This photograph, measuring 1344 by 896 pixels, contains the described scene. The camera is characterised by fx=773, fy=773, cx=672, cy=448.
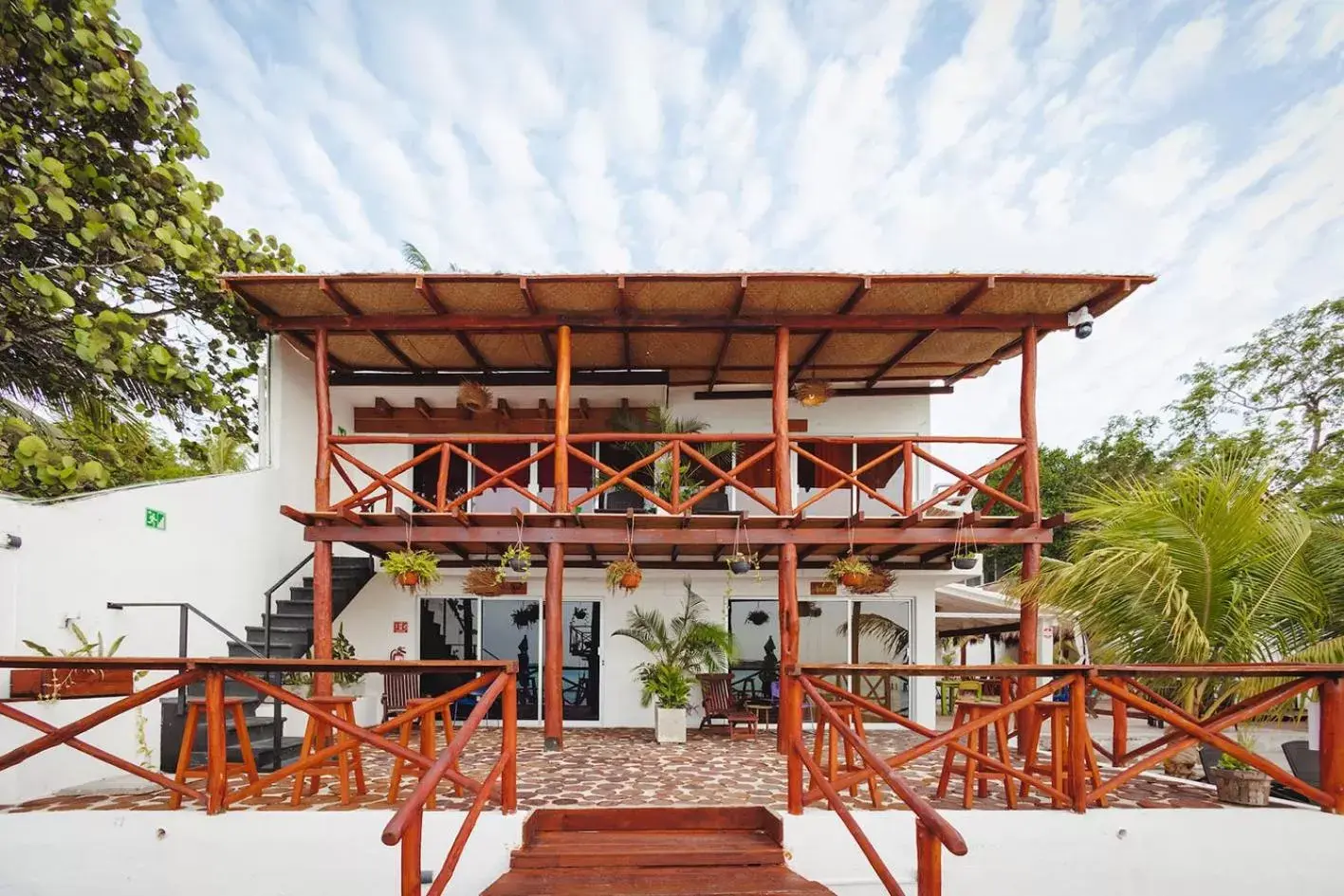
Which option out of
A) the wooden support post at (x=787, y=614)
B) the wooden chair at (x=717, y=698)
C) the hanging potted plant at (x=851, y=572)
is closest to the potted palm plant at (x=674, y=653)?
the wooden chair at (x=717, y=698)

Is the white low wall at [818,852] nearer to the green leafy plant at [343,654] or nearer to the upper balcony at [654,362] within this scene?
the upper balcony at [654,362]

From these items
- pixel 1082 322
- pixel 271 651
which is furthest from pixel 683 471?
pixel 271 651

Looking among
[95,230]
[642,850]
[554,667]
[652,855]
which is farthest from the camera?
[554,667]

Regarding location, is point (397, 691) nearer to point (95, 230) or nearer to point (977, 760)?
point (95, 230)

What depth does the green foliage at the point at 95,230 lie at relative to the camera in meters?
7.01

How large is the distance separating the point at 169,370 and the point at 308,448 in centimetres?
292

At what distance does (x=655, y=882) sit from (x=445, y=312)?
615 centimetres

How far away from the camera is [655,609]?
11117mm

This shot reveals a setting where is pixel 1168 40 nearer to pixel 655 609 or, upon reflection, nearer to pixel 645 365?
pixel 645 365

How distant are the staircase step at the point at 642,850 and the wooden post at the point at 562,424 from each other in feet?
11.1

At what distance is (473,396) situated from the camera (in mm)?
10562

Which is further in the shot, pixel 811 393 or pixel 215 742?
pixel 811 393

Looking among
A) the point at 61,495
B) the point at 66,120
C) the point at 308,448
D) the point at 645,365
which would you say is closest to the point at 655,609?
the point at 645,365

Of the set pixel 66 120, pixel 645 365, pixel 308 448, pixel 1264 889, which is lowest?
pixel 1264 889
